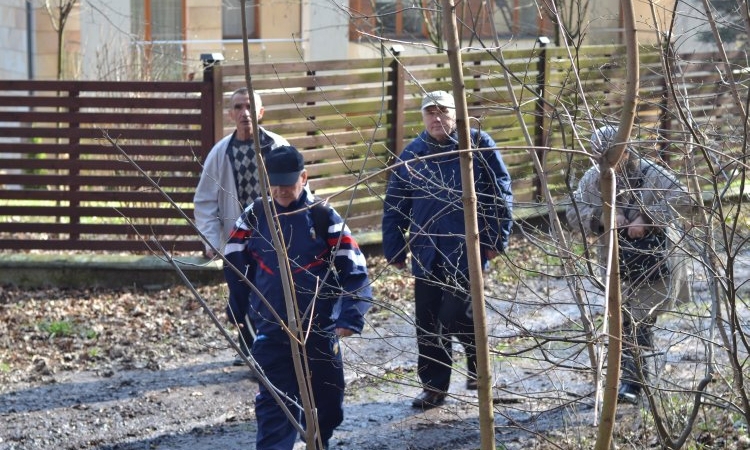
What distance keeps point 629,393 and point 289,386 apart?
2.22m

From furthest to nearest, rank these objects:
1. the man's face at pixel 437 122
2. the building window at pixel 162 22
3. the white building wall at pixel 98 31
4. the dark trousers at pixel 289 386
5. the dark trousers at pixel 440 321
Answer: the building window at pixel 162 22 < the white building wall at pixel 98 31 < the dark trousers at pixel 440 321 < the man's face at pixel 437 122 < the dark trousers at pixel 289 386

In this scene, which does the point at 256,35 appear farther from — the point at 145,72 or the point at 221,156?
the point at 221,156

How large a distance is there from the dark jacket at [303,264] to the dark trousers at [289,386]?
0.30ft

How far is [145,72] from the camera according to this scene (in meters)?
11.8

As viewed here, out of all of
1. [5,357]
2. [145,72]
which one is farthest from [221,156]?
[145,72]

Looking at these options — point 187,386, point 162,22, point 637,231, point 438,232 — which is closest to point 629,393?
point 637,231

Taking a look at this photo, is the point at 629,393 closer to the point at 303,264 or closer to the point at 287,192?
the point at 303,264

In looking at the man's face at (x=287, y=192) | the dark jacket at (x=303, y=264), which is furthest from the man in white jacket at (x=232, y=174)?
the man's face at (x=287, y=192)

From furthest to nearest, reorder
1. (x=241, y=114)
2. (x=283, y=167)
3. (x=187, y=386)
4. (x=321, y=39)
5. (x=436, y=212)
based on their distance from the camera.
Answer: (x=321, y=39), (x=241, y=114), (x=187, y=386), (x=436, y=212), (x=283, y=167)

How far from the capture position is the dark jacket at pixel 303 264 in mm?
5477

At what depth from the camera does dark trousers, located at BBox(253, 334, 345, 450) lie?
538 cm

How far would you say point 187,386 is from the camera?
740 cm

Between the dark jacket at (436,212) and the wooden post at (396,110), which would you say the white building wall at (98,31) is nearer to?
the wooden post at (396,110)

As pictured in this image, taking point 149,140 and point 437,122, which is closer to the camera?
point 437,122
